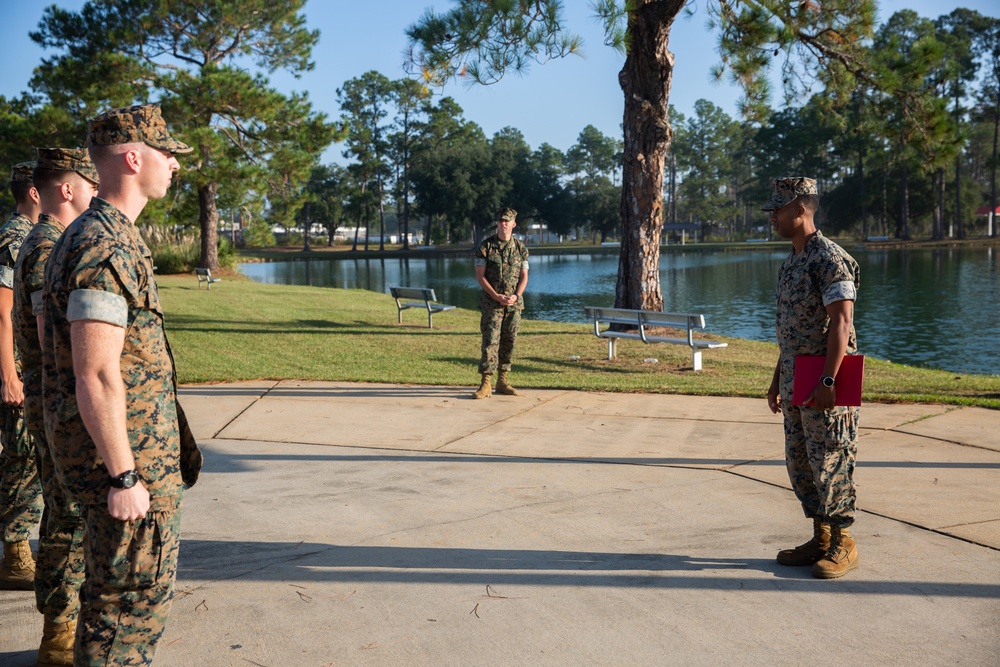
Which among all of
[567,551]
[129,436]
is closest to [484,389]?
[567,551]

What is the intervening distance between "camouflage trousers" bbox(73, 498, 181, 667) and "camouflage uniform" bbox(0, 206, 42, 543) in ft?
5.01

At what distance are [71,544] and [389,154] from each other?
9793cm

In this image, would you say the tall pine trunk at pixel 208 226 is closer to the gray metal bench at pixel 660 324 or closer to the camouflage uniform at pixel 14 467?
the gray metal bench at pixel 660 324

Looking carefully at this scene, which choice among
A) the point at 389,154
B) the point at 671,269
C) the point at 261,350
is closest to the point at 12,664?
the point at 261,350

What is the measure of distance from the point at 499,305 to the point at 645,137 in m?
7.92

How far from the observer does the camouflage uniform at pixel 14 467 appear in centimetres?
405

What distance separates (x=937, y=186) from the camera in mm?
75438

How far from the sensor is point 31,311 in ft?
11.5

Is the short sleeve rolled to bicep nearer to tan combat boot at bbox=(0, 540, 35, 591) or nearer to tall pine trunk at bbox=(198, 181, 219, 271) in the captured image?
tan combat boot at bbox=(0, 540, 35, 591)

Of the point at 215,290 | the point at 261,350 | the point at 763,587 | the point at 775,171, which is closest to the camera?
the point at 763,587

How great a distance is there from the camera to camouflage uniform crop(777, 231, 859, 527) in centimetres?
417

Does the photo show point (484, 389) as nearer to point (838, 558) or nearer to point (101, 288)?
point (838, 558)

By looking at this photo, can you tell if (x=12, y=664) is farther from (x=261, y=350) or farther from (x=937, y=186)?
(x=937, y=186)

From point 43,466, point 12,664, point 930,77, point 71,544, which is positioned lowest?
point 12,664
